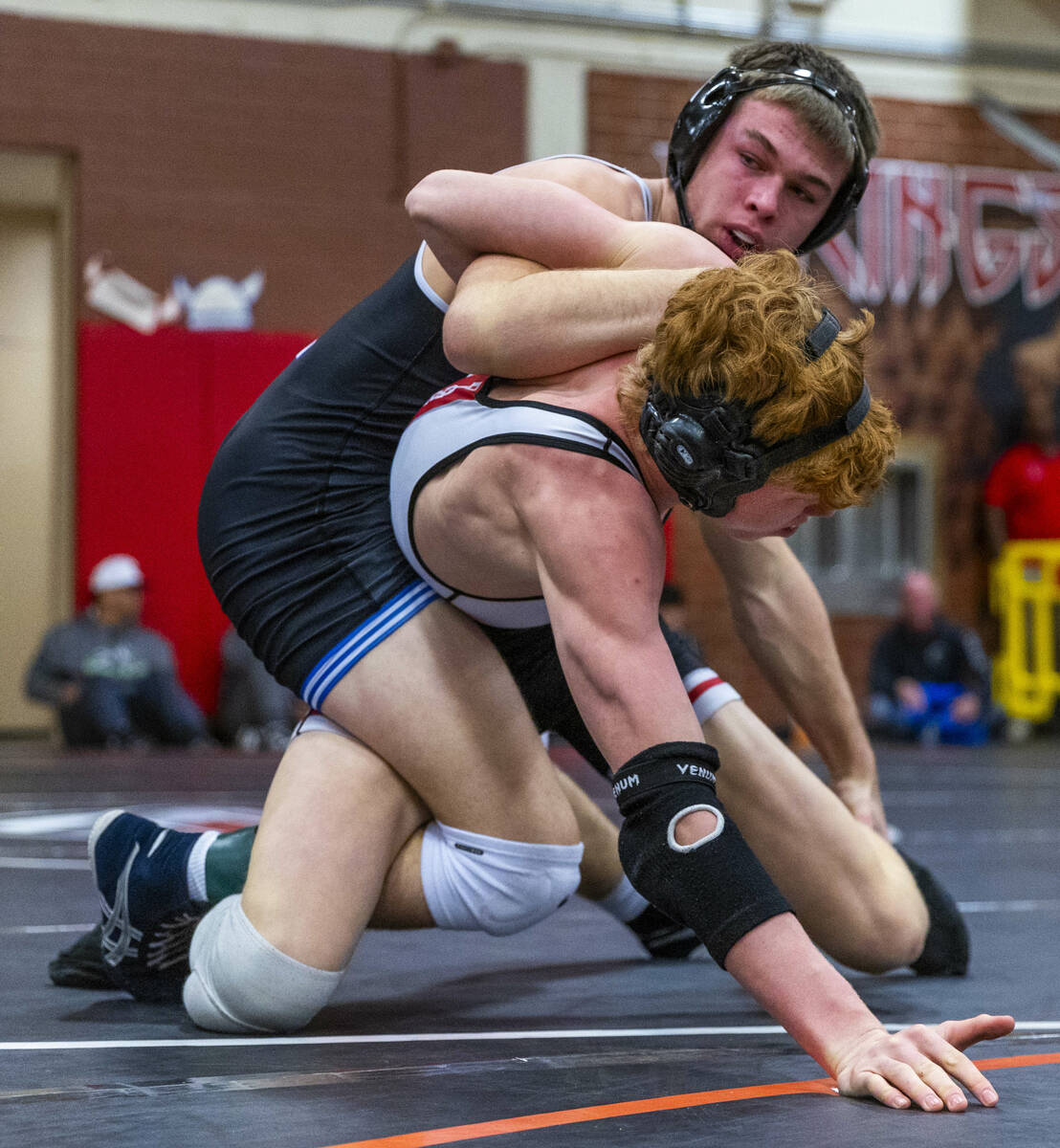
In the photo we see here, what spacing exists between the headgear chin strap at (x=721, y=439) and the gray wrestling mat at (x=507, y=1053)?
1.87 feet

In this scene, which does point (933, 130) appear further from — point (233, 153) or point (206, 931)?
point (206, 931)

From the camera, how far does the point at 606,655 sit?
4.99 ft

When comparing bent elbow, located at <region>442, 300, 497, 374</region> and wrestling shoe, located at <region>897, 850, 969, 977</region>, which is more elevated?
bent elbow, located at <region>442, 300, 497, 374</region>

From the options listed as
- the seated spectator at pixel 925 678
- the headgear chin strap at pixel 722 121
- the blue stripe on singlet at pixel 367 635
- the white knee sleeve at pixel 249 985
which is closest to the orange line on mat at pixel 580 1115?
the white knee sleeve at pixel 249 985

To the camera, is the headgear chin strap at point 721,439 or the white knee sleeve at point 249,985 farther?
the white knee sleeve at point 249,985

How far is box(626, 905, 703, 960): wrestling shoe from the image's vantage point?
2.39m

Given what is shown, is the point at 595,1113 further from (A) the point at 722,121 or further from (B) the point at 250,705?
(B) the point at 250,705

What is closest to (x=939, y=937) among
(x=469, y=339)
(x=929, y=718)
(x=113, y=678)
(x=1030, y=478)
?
(x=469, y=339)

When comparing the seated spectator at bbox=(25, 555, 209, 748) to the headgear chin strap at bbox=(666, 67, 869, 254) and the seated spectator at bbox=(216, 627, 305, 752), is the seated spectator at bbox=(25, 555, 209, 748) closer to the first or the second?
the seated spectator at bbox=(216, 627, 305, 752)

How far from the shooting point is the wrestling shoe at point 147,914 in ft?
6.64

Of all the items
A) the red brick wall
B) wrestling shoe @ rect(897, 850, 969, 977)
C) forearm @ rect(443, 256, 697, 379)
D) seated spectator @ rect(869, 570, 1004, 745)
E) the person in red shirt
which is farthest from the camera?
the person in red shirt

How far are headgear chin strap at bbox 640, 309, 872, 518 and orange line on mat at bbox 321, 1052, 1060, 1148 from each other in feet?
1.84

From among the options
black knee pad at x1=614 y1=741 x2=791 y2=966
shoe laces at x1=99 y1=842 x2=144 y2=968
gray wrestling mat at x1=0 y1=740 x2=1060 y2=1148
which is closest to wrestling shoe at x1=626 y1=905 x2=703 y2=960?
gray wrestling mat at x1=0 y1=740 x2=1060 y2=1148

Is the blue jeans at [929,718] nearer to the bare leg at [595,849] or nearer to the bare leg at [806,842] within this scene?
the bare leg at [595,849]
